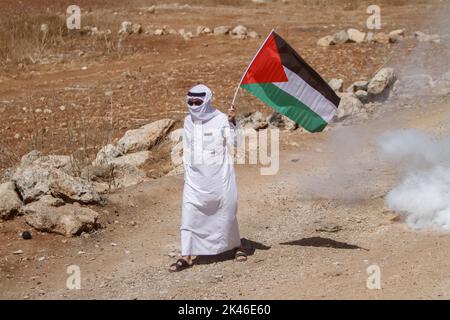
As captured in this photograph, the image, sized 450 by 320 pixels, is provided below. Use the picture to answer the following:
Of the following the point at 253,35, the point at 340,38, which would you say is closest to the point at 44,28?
the point at 253,35

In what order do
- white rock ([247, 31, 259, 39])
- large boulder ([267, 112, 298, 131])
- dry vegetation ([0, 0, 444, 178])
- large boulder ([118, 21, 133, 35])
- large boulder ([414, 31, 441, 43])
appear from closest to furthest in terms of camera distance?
large boulder ([267, 112, 298, 131]) < dry vegetation ([0, 0, 444, 178]) < large boulder ([414, 31, 441, 43]) < white rock ([247, 31, 259, 39]) < large boulder ([118, 21, 133, 35])

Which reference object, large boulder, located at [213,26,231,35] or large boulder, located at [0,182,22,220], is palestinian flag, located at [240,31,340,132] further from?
large boulder, located at [213,26,231,35]

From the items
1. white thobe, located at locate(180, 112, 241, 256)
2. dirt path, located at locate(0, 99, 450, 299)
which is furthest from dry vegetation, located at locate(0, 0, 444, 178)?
white thobe, located at locate(180, 112, 241, 256)

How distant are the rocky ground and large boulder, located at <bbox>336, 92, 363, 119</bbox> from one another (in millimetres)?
33

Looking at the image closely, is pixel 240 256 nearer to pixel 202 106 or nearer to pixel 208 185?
pixel 208 185

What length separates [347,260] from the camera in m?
6.26

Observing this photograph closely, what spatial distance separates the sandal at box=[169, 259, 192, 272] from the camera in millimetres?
6246

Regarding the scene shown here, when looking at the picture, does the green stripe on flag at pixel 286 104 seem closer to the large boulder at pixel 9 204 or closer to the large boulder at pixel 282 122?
the large boulder at pixel 9 204

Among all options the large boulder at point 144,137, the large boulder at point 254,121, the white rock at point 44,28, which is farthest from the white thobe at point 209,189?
the white rock at point 44,28

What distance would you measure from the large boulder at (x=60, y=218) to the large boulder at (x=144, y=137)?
2882 mm

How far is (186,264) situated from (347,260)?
4.22 feet

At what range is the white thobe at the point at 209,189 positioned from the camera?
6.17m
